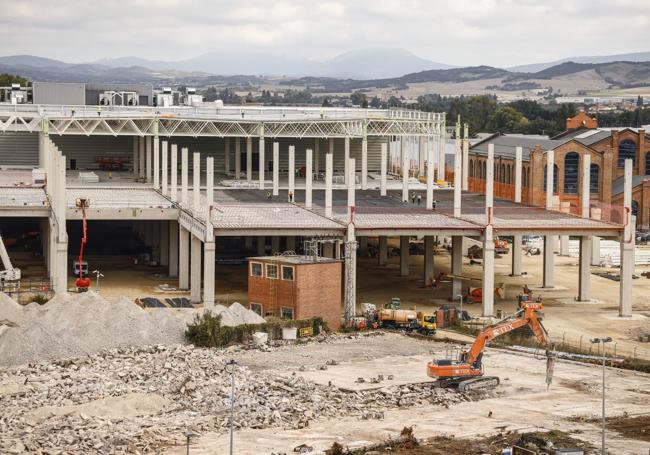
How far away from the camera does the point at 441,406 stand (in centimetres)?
4556

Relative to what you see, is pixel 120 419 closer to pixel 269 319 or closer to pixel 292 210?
pixel 269 319

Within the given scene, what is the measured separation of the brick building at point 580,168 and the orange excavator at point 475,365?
4296 cm

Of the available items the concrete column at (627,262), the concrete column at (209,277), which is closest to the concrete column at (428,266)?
the concrete column at (627,262)

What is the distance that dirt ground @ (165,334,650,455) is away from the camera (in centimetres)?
4075

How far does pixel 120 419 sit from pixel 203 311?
15.2m

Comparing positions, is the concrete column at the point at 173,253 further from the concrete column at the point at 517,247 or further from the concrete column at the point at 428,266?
the concrete column at the point at 517,247

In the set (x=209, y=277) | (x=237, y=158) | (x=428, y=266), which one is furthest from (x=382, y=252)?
(x=209, y=277)

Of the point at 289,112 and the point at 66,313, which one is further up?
the point at 289,112

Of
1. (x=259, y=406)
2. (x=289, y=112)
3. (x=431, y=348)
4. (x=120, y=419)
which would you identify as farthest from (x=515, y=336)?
(x=289, y=112)

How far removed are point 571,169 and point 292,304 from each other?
1738 inches

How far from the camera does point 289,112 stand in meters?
98.2

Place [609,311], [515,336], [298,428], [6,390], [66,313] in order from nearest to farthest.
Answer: [298,428] → [6,390] → [66,313] → [515,336] → [609,311]

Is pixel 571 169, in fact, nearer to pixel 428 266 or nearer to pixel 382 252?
pixel 382 252

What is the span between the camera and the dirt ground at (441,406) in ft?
134
